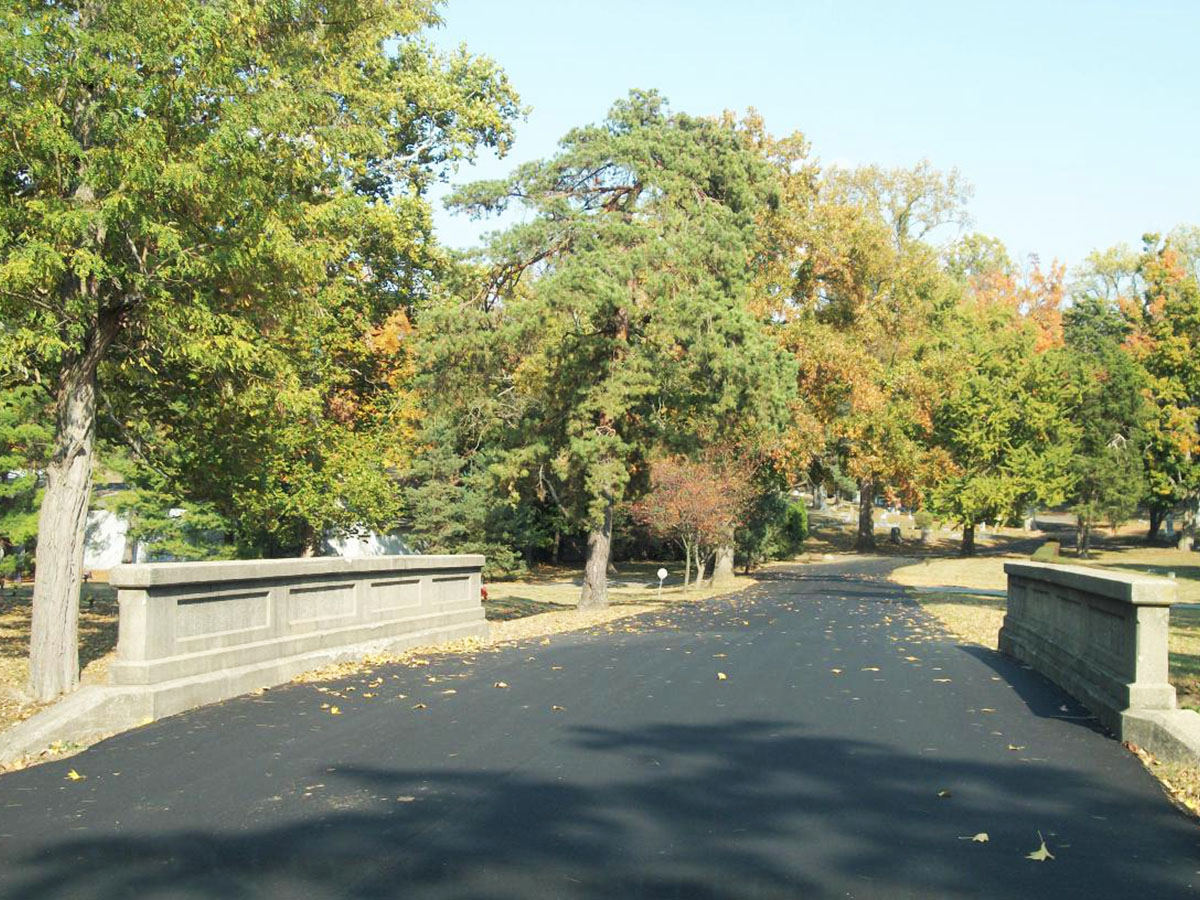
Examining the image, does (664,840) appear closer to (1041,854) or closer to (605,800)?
(605,800)

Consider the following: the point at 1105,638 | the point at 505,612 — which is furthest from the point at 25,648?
the point at 1105,638

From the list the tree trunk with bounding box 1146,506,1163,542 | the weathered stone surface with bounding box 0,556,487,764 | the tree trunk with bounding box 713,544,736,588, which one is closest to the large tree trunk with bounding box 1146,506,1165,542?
the tree trunk with bounding box 1146,506,1163,542

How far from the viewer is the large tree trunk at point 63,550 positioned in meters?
12.2

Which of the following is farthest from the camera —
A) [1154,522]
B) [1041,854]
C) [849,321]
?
[1154,522]

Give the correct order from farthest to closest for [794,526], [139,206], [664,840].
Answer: [794,526]
[139,206]
[664,840]

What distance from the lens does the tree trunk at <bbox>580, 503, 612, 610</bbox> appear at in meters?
30.6

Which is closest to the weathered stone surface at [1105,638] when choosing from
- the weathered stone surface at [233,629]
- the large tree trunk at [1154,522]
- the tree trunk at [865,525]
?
the weathered stone surface at [233,629]

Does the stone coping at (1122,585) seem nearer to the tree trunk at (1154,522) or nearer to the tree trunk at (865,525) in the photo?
the tree trunk at (865,525)

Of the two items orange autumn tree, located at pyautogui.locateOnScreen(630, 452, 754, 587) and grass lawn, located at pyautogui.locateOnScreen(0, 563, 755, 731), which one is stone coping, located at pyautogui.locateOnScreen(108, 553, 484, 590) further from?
orange autumn tree, located at pyautogui.locateOnScreen(630, 452, 754, 587)

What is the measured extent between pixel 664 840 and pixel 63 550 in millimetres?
8517

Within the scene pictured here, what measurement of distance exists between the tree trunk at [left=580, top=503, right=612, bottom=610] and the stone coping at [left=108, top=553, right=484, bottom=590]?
1323cm

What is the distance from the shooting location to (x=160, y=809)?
6.80m

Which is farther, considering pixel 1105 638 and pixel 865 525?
pixel 865 525

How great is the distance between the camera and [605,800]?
6.96 m
